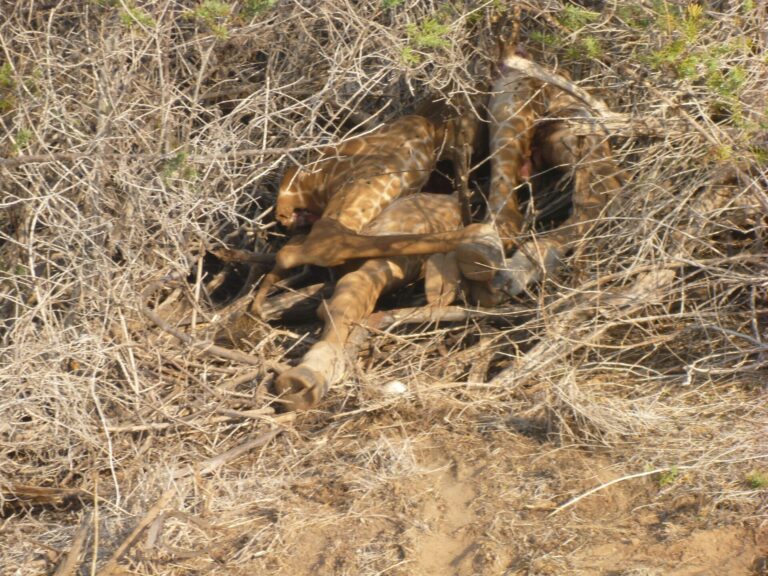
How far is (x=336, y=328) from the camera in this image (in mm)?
4461

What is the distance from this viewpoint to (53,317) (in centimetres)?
424

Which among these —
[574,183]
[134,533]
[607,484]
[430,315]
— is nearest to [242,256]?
[430,315]

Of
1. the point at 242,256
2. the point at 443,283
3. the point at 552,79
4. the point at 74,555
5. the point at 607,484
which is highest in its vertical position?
the point at 552,79

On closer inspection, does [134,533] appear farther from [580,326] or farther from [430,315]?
[580,326]

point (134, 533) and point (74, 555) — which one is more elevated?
point (134, 533)

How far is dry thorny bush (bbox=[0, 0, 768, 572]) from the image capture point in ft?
13.1

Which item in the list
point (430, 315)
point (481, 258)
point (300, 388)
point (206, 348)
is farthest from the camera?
point (430, 315)

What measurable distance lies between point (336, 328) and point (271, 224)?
0.73 metres

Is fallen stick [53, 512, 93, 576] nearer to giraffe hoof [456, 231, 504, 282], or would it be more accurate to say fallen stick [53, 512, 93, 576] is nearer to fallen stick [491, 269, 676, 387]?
fallen stick [491, 269, 676, 387]

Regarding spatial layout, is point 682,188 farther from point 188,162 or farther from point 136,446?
point 136,446

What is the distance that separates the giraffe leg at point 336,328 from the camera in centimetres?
417

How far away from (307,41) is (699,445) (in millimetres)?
2389

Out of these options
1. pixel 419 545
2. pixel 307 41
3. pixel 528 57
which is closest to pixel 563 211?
pixel 528 57

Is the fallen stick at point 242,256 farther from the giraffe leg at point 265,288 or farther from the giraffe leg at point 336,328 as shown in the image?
the giraffe leg at point 336,328
